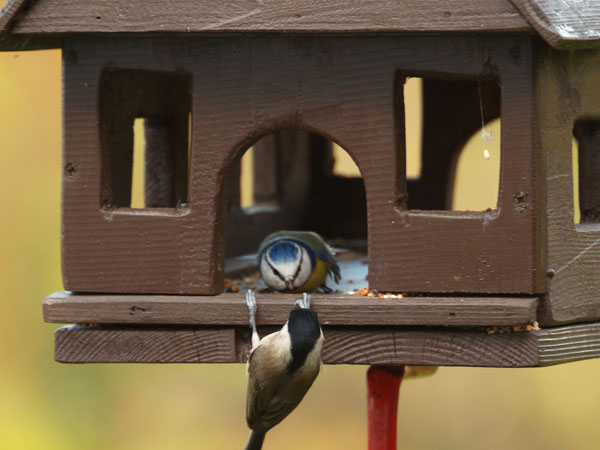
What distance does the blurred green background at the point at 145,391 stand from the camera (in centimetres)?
596

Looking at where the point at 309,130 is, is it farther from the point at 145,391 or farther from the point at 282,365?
the point at 145,391

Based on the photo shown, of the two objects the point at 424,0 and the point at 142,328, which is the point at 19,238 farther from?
the point at 424,0

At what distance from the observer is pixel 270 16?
293cm

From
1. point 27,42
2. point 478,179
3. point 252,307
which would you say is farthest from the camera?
point 478,179

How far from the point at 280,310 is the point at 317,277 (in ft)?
1.19

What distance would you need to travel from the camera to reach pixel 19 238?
5957 millimetres

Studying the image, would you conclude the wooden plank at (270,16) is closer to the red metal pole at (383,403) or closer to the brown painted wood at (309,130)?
the brown painted wood at (309,130)

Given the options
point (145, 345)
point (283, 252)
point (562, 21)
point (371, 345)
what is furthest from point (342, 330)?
point (562, 21)

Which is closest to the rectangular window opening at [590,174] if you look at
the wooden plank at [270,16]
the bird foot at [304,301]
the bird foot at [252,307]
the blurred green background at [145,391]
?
the wooden plank at [270,16]

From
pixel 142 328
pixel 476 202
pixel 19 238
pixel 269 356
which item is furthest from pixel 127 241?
pixel 476 202

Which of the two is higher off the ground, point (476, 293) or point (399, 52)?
point (399, 52)

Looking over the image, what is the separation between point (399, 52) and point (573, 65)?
450mm

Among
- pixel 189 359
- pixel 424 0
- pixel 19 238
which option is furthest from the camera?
pixel 19 238

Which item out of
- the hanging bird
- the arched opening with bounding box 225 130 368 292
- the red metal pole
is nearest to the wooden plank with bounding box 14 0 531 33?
the hanging bird
